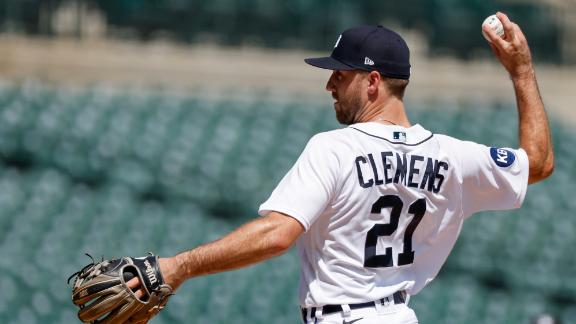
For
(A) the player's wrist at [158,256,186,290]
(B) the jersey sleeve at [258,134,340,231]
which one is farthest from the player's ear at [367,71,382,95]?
(A) the player's wrist at [158,256,186,290]

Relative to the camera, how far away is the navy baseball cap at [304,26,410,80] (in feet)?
8.98

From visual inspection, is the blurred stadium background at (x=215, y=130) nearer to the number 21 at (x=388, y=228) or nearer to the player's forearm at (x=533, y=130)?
the player's forearm at (x=533, y=130)

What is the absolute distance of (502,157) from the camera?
2.92 meters

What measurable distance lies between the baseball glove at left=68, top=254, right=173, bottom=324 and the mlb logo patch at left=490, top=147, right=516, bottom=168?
3.42ft

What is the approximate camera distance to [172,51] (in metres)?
9.20

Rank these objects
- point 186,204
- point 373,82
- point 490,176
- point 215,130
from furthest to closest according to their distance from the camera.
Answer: point 215,130 < point 186,204 < point 490,176 < point 373,82

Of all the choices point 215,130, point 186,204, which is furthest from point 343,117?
point 215,130

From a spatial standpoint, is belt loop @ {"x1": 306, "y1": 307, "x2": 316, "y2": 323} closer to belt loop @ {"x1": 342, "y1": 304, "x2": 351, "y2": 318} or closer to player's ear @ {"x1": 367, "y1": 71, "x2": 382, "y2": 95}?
belt loop @ {"x1": 342, "y1": 304, "x2": 351, "y2": 318}

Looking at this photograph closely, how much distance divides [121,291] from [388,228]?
0.74m

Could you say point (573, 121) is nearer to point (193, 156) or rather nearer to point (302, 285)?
point (193, 156)

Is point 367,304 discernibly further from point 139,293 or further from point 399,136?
point 139,293

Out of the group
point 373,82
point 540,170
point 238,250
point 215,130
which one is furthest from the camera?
point 215,130

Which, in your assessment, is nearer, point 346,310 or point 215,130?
point 346,310

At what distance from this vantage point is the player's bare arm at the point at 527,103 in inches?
119
